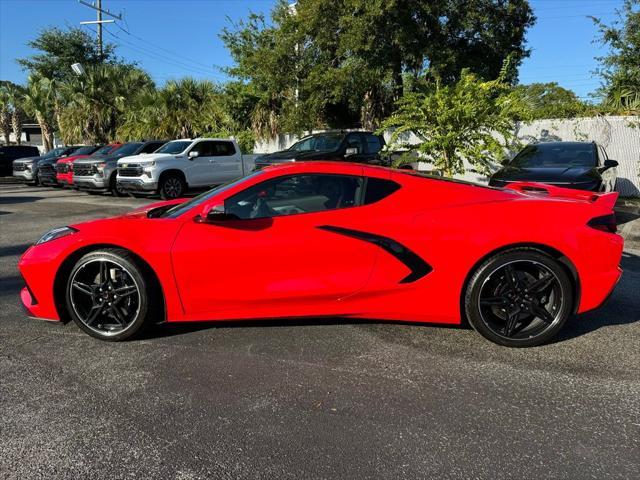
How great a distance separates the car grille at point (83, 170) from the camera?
1575 cm

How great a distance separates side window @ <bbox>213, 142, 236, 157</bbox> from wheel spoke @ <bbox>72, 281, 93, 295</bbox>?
1179 centimetres

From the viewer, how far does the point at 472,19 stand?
1791 cm

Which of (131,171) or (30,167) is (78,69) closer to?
(30,167)

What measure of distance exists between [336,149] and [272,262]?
1104cm

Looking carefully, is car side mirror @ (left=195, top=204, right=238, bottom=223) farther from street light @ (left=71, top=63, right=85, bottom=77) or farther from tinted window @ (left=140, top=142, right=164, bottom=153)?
street light @ (left=71, top=63, right=85, bottom=77)

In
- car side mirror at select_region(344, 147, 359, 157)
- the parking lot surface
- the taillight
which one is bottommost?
the parking lot surface

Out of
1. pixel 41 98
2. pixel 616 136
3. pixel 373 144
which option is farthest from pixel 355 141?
pixel 41 98

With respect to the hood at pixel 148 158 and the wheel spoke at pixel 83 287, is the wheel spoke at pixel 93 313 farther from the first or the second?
the hood at pixel 148 158

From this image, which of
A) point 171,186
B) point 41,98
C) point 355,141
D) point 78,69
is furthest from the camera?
point 41,98

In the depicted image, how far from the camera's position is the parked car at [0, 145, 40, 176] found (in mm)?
24850

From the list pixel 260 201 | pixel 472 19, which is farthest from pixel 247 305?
pixel 472 19

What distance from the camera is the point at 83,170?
52.2ft

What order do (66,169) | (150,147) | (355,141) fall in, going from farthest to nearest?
(66,169) → (150,147) → (355,141)

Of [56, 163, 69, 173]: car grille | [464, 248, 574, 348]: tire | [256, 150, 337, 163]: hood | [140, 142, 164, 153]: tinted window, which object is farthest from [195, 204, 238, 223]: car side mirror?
[56, 163, 69, 173]: car grille
